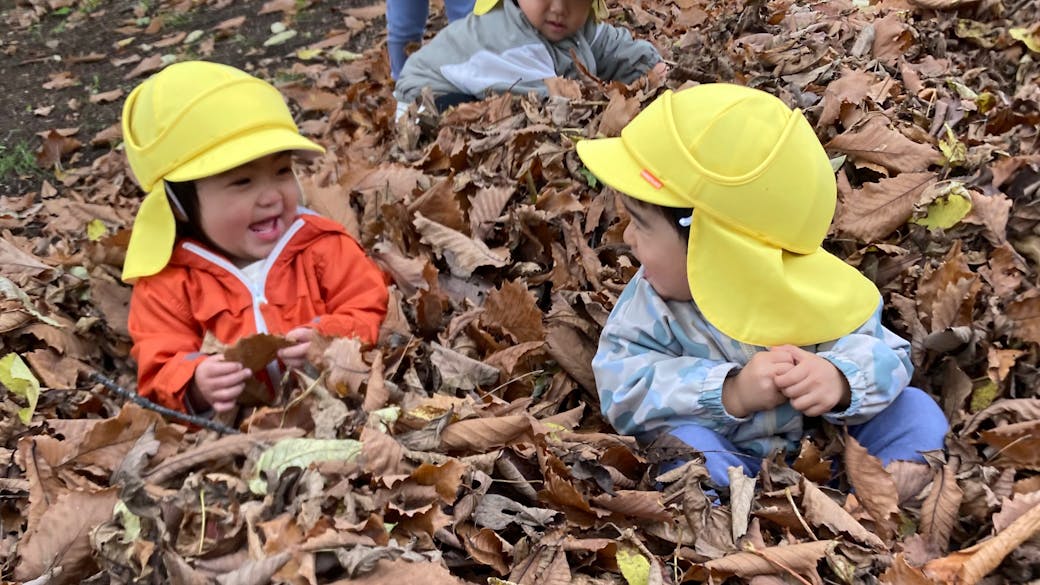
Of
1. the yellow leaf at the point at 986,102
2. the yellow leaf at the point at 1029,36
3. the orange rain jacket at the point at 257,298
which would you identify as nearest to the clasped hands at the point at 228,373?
the orange rain jacket at the point at 257,298

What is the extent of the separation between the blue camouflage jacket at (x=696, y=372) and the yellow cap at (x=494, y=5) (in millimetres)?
2538

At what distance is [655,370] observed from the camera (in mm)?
2422

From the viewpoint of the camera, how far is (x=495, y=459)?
2.16 meters

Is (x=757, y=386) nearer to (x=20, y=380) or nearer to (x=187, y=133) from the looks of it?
(x=187, y=133)

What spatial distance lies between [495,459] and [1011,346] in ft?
5.62

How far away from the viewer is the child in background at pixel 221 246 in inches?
109

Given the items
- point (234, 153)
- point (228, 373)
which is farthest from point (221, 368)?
point (234, 153)

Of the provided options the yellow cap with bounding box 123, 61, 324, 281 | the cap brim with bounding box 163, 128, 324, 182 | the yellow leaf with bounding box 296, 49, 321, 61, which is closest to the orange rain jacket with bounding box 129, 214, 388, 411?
the yellow cap with bounding box 123, 61, 324, 281

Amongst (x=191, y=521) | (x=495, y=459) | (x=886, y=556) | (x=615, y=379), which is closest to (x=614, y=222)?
(x=615, y=379)

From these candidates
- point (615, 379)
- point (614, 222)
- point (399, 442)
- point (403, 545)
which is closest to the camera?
point (403, 545)

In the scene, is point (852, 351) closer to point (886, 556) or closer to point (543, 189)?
point (886, 556)

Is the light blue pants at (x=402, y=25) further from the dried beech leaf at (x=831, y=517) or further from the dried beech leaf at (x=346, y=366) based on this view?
the dried beech leaf at (x=831, y=517)

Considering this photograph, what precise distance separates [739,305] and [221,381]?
1.61 meters

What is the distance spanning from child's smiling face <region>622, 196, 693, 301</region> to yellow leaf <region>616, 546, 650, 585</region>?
0.78 metres
